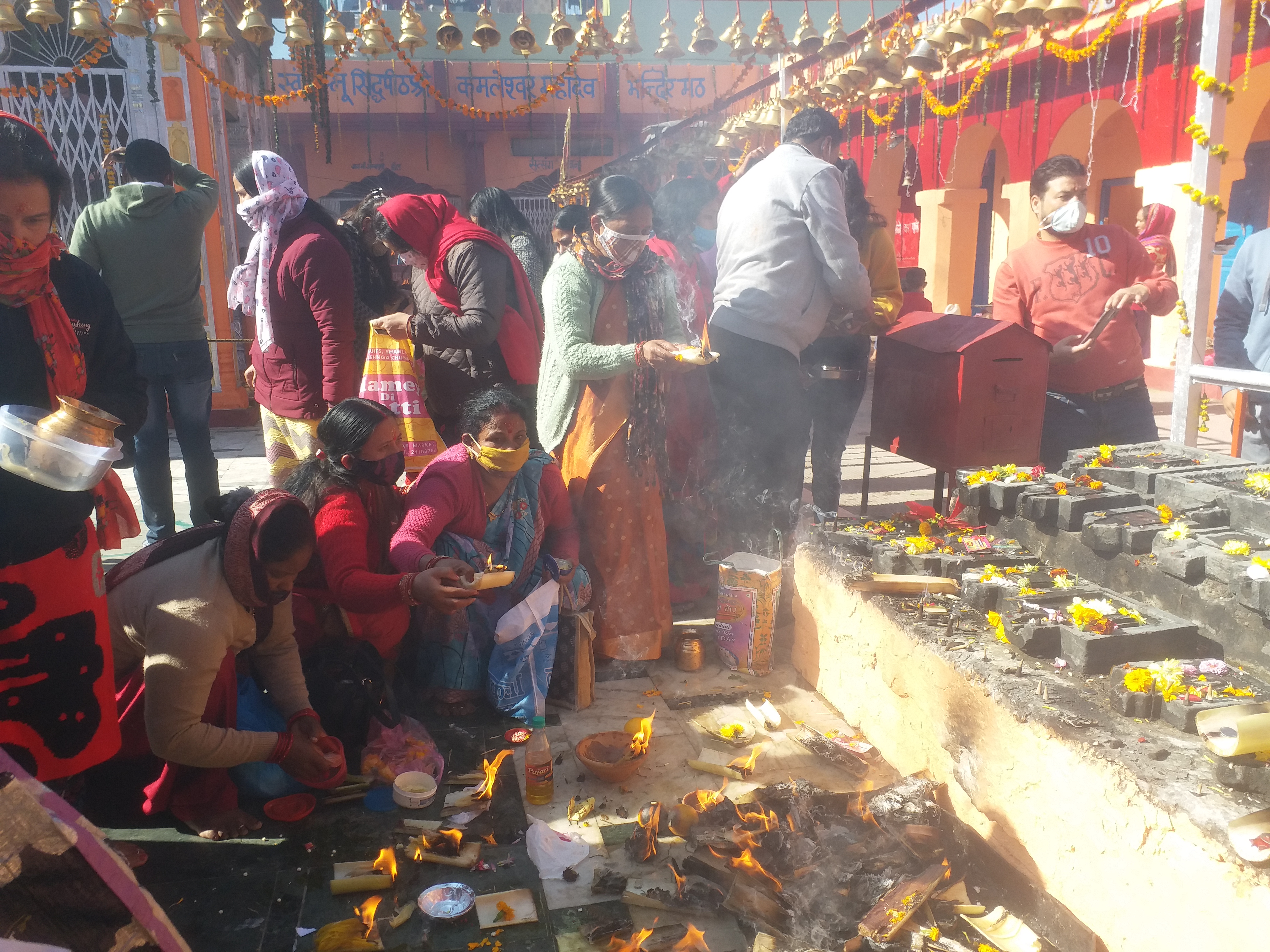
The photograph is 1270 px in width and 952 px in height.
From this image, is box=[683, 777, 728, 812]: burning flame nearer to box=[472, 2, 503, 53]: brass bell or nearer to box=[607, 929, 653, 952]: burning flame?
box=[607, 929, 653, 952]: burning flame

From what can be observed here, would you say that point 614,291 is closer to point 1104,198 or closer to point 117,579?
point 117,579

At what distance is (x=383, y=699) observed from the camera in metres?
3.00

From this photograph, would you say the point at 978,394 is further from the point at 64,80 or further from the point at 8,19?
the point at 64,80

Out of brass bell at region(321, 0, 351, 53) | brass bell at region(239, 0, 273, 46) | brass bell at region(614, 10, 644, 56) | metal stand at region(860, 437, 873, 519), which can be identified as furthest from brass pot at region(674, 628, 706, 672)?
brass bell at region(614, 10, 644, 56)

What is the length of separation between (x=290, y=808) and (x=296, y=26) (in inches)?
310

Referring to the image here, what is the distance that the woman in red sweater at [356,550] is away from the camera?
2.98 metres

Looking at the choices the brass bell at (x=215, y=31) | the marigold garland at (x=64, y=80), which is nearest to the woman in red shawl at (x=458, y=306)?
the brass bell at (x=215, y=31)

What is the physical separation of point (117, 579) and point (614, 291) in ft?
6.72

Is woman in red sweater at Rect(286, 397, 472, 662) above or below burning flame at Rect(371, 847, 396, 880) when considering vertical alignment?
above

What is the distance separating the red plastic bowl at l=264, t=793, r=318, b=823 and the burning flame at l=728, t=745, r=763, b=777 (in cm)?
128

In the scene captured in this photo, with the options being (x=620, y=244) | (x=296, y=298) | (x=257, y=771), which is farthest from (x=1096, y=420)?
(x=257, y=771)

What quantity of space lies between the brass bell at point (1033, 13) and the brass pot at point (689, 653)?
14.9ft

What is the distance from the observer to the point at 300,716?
2744 millimetres

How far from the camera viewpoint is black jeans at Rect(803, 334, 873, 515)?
15.2 feet
